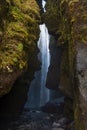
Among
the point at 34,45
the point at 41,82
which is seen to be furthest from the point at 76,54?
the point at 41,82

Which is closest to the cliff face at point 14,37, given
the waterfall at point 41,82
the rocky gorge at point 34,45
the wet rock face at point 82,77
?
the rocky gorge at point 34,45

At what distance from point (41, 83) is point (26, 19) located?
36.8 feet

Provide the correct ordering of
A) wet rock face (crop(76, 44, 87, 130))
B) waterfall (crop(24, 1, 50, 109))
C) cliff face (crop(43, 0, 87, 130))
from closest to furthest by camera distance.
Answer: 1. wet rock face (crop(76, 44, 87, 130))
2. cliff face (crop(43, 0, 87, 130))
3. waterfall (crop(24, 1, 50, 109))

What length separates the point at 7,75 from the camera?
656 centimetres

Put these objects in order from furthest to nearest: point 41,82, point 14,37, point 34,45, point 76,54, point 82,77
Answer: point 41,82 → point 34,45 → point 14,37 → point 76,54 → point 82,77

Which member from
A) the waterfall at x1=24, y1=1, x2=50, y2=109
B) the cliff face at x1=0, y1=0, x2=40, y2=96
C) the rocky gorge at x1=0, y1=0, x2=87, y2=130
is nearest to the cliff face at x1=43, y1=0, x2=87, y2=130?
the rocky gorge at x1=0, y1=0, x2=87, y2=130

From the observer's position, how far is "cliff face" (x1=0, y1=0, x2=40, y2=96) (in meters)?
6.64

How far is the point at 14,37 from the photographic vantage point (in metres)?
7.30

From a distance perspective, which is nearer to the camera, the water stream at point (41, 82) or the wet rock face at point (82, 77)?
the wet rock face at point (82, 77)

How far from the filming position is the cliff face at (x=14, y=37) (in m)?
Answer: 6.64

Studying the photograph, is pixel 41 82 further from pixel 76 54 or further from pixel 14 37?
pixel 76 54

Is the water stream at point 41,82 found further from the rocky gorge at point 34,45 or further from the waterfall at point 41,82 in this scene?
the rocky gorge at point 34,45

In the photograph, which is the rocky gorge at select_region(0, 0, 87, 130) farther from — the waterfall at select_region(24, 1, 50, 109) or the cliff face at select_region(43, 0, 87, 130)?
the waterfall at select_region(24, 1, 50, 109)

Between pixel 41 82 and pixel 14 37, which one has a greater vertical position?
pixel 14 37
